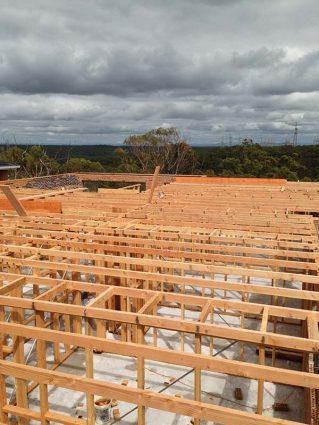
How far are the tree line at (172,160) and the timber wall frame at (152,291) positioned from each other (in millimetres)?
27551

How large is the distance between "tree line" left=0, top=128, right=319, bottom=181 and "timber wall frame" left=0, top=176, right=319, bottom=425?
27.6 meters

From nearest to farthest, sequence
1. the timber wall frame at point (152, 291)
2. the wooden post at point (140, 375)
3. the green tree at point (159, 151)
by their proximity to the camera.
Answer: the timber wall frame at point (152, 291) → the wooden post at point (140, 375) → the green tree at point (159, 151)

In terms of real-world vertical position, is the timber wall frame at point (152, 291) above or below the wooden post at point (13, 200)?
below

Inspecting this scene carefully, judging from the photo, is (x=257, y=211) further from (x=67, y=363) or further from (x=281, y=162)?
(x=281, y=162)

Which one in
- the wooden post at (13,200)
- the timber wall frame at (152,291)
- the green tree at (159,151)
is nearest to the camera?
the timber wall frame at (152,291)

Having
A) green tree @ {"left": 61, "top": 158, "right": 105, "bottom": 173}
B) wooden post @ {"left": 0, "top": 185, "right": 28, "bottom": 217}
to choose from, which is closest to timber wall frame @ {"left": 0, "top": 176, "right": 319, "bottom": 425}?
wooden post @ {"left": 0, "top": 185, "right": 28, "bottom": 217}

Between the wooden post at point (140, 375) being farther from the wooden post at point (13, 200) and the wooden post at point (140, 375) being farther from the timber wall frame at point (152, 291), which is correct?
the wooden post at point (13, 200)

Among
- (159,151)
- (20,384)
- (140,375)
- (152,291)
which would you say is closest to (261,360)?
(140,375)

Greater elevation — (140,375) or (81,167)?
(81,167)

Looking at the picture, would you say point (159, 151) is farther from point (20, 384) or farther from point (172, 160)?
point (20, 384)

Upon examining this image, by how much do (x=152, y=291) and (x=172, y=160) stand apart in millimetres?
39228

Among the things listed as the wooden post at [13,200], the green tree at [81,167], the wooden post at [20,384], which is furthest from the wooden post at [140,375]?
the green tree at [81,167]

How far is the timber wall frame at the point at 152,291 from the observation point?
3.94 meters

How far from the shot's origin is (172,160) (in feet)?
144
